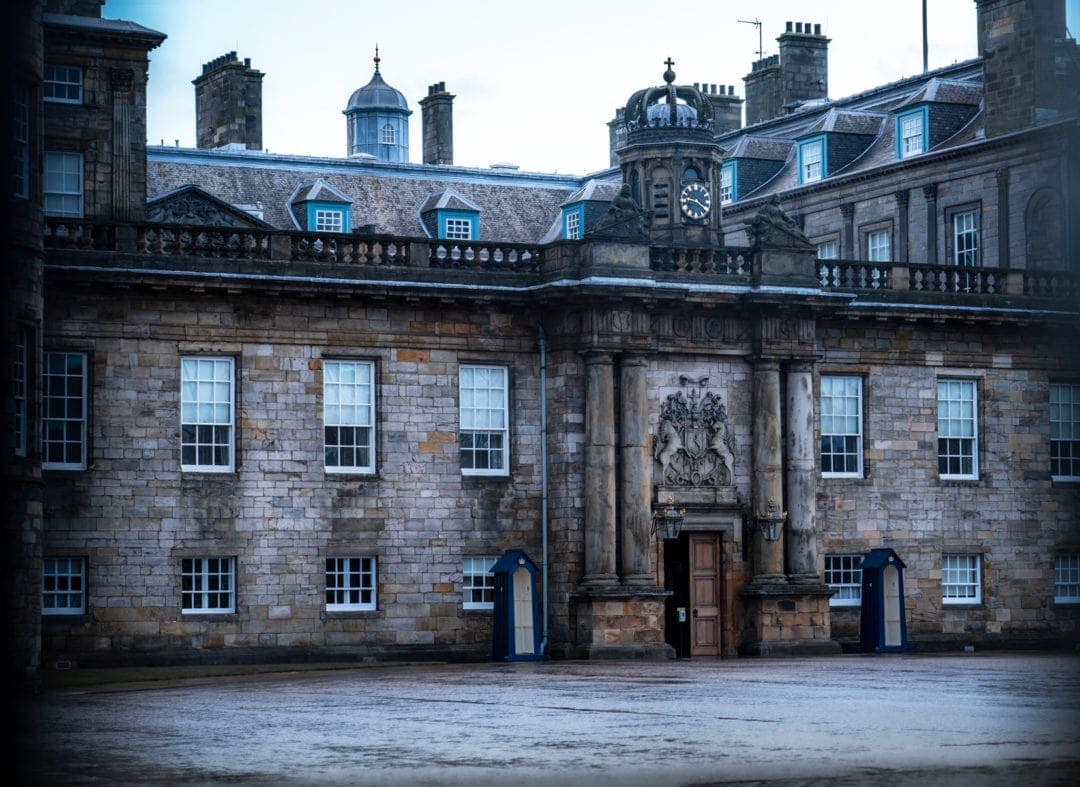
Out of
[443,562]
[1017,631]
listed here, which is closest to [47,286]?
Answer: [443,562]

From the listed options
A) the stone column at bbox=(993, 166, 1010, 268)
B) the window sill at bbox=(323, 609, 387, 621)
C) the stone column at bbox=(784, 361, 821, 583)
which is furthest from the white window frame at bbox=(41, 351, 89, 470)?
the stone column at bbox=(993, 166, 1010, 268)

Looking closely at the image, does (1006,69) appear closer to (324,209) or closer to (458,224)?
(458,224)

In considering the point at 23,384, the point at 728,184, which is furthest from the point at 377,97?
the point at 23,384

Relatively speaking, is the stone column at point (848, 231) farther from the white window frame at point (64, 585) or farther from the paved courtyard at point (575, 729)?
the white window frame at point (64, 585)

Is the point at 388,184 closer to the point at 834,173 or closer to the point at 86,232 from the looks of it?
the point at 834,173

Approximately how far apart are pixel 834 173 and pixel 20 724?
45.5 metres

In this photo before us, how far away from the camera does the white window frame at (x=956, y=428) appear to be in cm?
3706

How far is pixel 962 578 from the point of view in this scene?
122 feet

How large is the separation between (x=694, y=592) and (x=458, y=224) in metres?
14.9

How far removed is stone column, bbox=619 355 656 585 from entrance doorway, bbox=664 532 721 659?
139 cm

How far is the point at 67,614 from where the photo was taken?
29.8m

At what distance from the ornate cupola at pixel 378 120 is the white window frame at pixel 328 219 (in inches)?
726

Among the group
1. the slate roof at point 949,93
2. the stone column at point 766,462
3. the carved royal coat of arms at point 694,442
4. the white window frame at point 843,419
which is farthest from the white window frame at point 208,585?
the slate roof at point 949,93

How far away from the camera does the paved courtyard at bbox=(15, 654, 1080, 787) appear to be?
36.6 ft
